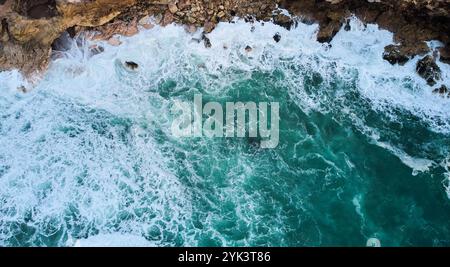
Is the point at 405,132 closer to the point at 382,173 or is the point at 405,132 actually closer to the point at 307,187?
the point at 382,173

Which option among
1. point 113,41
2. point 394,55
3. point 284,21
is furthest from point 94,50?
point 394,55

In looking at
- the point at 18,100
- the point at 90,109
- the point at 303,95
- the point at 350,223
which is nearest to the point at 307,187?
the point at 350,223

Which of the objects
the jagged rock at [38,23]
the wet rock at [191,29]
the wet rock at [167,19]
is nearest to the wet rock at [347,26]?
the wet rock at [191,29]

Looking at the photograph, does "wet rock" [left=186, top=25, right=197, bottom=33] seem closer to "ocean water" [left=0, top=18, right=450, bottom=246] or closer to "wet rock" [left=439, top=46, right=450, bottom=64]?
"ocean water" [left=0, top=18, right=450, bottom=246]

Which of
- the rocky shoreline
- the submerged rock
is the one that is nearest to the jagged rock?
the rocky shoreline

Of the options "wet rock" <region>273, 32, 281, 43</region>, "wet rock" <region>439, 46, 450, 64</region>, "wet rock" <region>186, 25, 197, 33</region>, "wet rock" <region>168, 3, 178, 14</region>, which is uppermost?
"wet rock" <region>168, 3, 178, 14</region>

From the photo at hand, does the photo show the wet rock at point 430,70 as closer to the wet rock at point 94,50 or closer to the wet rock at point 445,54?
the wet rock at point 445,54
